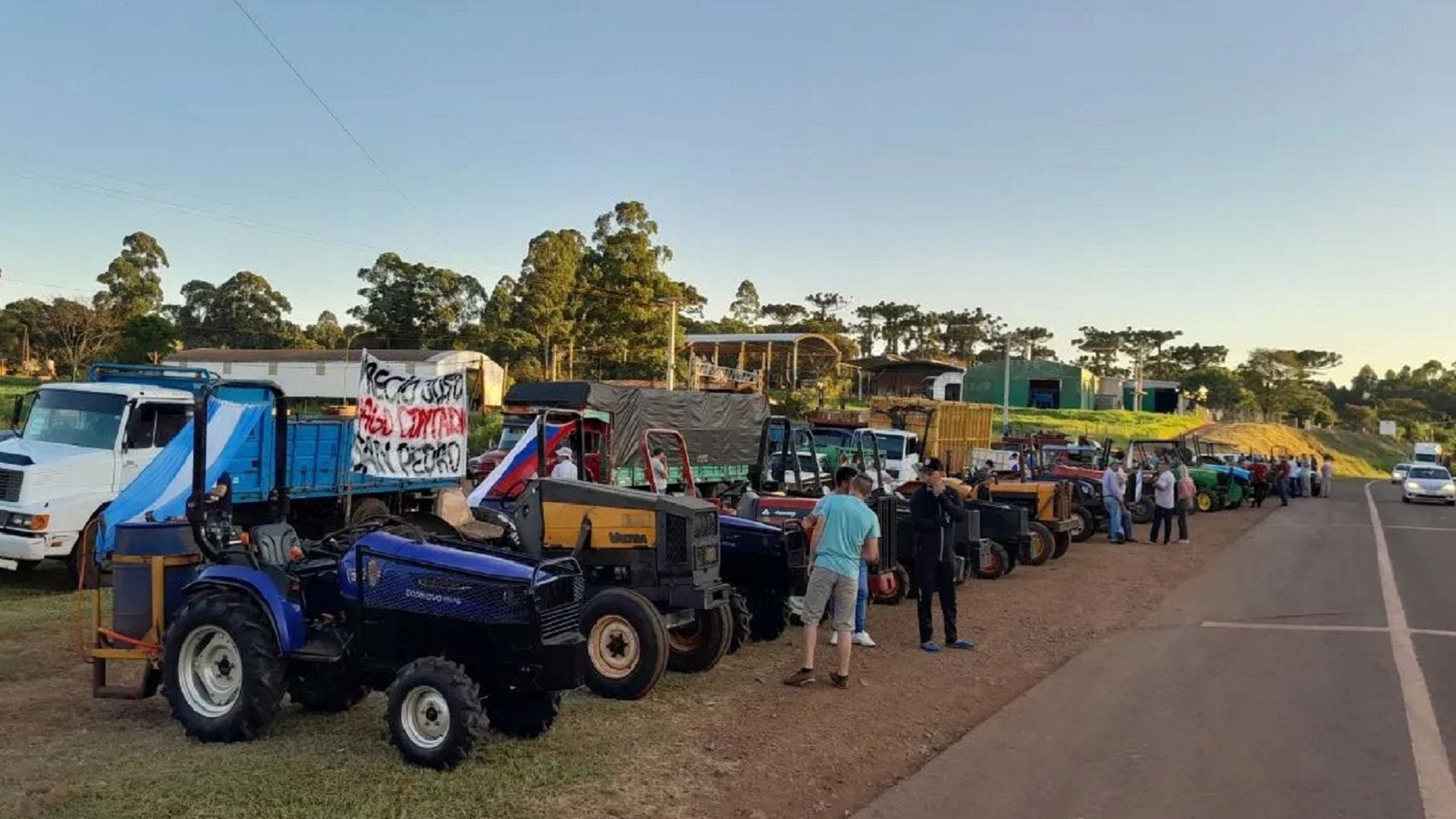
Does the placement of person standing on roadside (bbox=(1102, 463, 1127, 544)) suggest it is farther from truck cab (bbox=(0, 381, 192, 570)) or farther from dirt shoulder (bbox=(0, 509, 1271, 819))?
truck cab (bbox=(0, 381, 192, 570))

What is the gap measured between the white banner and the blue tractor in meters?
1.11

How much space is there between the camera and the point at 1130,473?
22.6 meters

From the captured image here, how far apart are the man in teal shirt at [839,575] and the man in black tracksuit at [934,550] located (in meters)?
1.62

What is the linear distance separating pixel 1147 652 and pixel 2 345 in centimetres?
6901

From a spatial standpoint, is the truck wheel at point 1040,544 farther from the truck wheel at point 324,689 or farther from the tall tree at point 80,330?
the tall tree at point 80,330

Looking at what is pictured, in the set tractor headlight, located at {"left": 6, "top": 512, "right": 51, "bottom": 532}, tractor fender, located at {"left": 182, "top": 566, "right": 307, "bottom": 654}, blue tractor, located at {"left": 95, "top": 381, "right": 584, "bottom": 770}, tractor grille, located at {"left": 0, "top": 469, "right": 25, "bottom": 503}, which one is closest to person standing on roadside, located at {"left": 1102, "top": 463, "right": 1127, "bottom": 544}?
blue tractor, located at {"left": 95, "top": 381, "right": 584, "bottom": 770}

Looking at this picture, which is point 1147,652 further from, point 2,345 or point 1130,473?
point 2,345

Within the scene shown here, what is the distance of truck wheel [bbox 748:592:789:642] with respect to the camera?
916cm

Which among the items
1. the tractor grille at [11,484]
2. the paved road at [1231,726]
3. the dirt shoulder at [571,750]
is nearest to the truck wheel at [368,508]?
the tractor grille at [11,484]

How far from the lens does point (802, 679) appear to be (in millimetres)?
7578

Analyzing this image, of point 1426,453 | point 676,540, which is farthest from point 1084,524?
point 1426,453

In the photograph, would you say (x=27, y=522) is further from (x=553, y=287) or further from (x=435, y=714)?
(x=553, y=287)

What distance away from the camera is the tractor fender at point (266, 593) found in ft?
18.7

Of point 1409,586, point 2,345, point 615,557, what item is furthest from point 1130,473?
point 2,345
